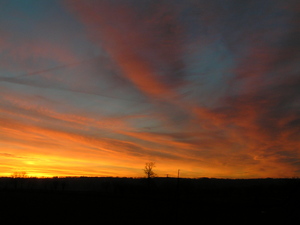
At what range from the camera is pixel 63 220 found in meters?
35.5

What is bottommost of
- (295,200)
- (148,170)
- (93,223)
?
(93,223)

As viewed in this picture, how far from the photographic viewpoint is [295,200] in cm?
2323

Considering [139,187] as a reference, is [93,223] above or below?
below

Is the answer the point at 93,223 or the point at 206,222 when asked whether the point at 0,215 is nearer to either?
the point at 93,223

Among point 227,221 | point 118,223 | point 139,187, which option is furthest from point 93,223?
point 139,187

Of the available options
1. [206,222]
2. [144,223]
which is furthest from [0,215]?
[206,222]

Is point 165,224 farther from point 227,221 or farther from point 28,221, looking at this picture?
point 28,221

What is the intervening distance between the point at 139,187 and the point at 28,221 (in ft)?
254

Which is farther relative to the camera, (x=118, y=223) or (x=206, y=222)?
(x=206, y=222)

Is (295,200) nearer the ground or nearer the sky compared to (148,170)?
nearer the ground

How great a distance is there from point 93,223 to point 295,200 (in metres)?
22.8

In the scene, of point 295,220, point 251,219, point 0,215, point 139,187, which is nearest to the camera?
point 295,220

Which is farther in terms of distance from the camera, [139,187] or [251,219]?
[139,187]

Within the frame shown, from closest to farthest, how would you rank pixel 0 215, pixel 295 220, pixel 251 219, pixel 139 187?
1. pixel 295 220
2. pixel 0 215
3. pixel 251 219
4. pixel 139 187
